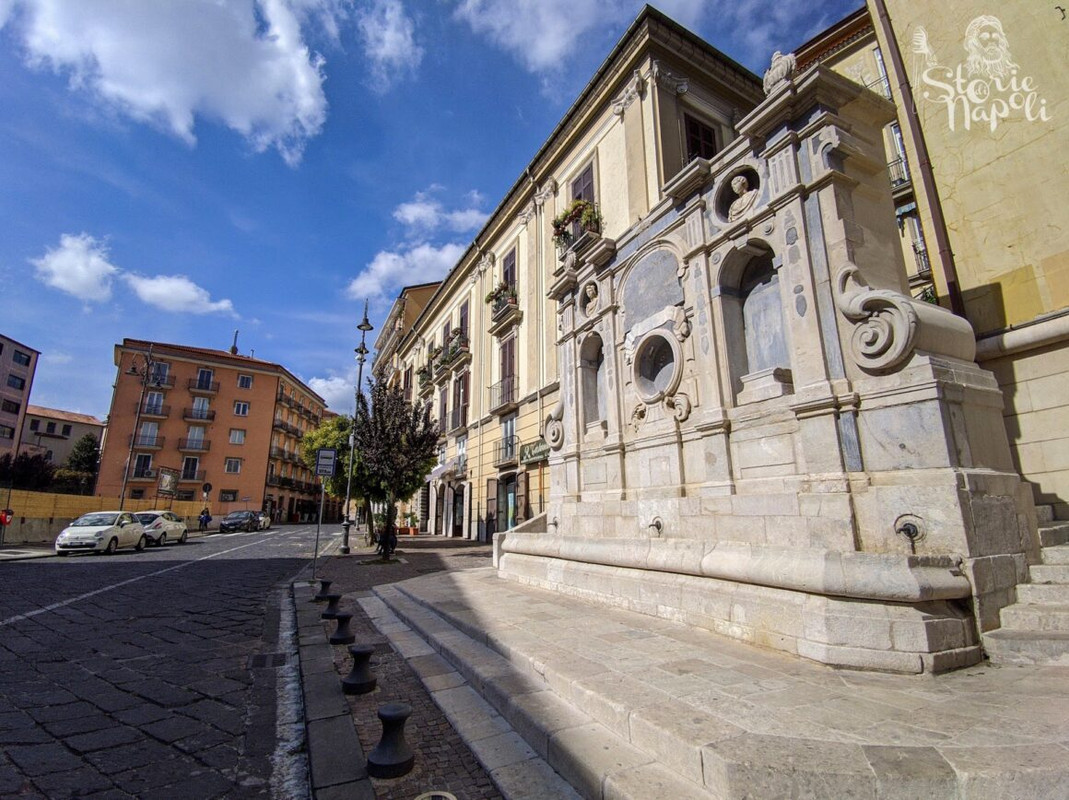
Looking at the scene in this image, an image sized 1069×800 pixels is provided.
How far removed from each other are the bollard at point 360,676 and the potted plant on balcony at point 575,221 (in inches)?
475

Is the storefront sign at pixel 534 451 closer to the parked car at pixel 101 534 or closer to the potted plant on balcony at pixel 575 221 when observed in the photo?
the potted plant on balcony at pixel 575 221

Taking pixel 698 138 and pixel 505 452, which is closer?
pixel 698 138

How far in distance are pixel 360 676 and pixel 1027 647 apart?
466 cm

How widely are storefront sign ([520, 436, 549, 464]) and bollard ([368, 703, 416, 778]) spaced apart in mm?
12012

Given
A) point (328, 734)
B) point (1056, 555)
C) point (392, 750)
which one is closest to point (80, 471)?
point (328, 734)

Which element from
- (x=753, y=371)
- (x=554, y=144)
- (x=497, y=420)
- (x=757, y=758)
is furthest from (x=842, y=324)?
(x=497, y=420)

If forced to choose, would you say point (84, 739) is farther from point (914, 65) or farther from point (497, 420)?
point (497, 420)

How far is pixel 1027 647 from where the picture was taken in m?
3.32

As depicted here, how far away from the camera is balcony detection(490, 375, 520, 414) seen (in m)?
18.2

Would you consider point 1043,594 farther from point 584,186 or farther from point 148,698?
point 584,186

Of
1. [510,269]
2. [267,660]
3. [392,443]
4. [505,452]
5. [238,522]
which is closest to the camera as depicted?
[267,660]

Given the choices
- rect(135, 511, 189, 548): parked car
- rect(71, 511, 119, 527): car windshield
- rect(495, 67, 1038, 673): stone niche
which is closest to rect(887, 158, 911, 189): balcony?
rect(495, 67, 1038, 673): stone niche

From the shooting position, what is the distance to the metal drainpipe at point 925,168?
6.65m

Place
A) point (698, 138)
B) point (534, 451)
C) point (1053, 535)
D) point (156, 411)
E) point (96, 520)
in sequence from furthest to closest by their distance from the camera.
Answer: point (156, 411)
point (96, 520)
point (534, 451)
point (698, 138)
point (1053, 535)
